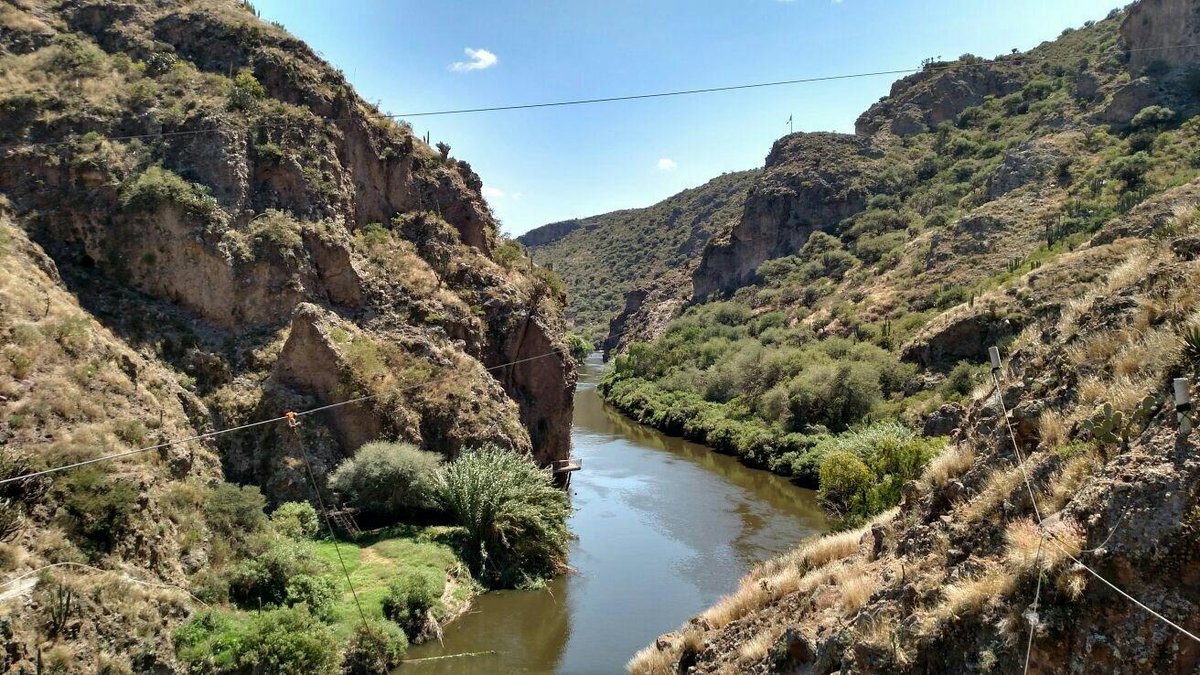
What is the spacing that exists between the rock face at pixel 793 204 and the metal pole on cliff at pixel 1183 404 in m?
83.4

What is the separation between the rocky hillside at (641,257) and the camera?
116 metres

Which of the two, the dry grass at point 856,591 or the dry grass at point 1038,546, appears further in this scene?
Result: the dry grass at point 856,591

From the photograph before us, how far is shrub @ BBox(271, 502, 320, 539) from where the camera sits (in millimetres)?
18641

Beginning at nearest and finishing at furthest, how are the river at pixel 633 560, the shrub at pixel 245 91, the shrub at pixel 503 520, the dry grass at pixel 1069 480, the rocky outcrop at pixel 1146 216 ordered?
the dry grass at pixel 1069 480 → the river at pixel 633 560 → the shrub at pixel 503 520 → the shrub at pixel 245 91 → the rocky outcrop at pixel 1146 216

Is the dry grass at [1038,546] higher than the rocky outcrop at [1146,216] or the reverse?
the reverse

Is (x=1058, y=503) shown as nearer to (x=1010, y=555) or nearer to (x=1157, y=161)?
(x=1010, y=555)

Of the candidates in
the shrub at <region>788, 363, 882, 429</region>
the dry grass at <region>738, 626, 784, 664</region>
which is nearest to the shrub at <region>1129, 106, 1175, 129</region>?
the shrub at <region>788, 363, 882, 429</region>

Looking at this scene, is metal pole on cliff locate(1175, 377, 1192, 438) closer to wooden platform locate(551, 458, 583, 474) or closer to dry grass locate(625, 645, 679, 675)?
dry grass locate(625, 645, 679, 675)

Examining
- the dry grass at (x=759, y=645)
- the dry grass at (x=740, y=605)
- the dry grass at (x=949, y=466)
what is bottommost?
the dry grass at (x=740, y=605)

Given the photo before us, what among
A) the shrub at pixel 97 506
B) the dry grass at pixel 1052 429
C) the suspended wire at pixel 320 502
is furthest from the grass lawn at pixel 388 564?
the dry grass at pixel 1052 429

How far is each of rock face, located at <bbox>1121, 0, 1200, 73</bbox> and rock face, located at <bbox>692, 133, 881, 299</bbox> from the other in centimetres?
2705

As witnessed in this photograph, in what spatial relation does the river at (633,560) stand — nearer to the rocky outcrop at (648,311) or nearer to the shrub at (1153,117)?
the shrub at (1153,117)

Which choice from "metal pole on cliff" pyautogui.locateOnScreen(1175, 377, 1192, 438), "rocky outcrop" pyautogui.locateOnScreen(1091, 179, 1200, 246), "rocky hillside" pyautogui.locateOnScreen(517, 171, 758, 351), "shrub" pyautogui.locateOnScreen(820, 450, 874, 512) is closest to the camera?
"metal pole on cliff" pyautogui.locateOnScreen(1175, 377, 1192, 438)

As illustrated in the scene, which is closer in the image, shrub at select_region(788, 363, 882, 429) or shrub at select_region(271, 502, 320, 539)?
shrub at select_region(271, 502, 320, 539)
